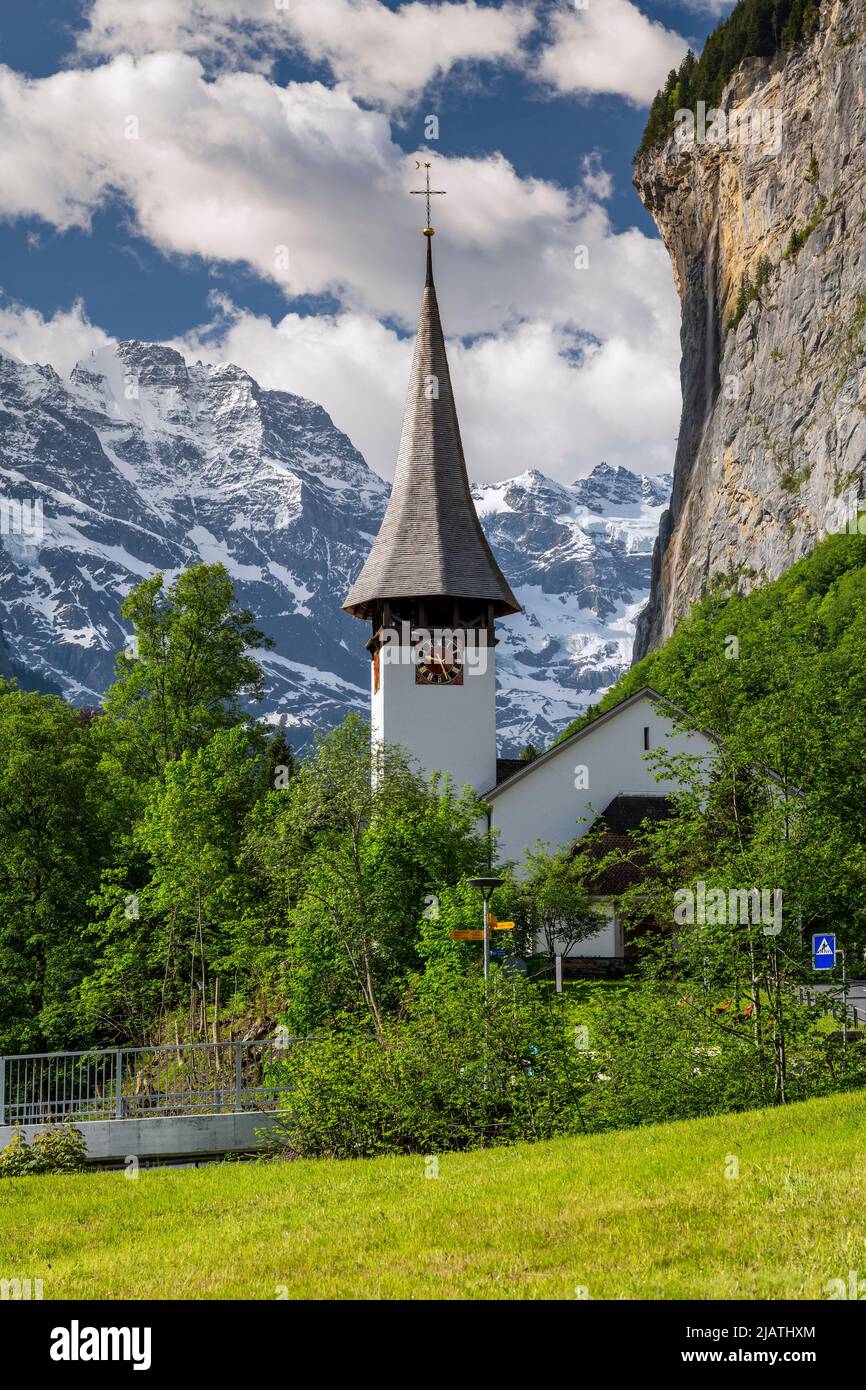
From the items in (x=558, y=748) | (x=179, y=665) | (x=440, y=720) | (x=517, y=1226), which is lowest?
(x=517, y=1226)

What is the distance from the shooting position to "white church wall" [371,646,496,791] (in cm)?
3916

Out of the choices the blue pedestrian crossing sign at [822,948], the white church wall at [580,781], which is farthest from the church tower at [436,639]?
the blue pedestrian crossing sign at [822,948]

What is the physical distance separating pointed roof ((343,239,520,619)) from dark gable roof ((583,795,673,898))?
21.2 feet

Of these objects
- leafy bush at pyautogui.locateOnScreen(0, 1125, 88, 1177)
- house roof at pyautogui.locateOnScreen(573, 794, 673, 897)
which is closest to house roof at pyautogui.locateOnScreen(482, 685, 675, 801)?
house roof at pyautogui.locateOnScreen(573, 794, 673, 897)

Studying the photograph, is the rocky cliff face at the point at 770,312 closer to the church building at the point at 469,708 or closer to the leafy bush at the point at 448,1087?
the church building at the point at 469,708

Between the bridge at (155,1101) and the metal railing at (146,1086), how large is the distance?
0.05ft

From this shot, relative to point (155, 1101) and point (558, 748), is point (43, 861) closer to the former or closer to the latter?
point (558, 748)

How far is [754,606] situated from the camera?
82812 mm

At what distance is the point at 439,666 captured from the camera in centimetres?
3950

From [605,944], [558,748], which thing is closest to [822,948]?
[605,944]

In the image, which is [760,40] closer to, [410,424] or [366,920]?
[410,424]

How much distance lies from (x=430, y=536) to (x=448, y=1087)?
26822mm

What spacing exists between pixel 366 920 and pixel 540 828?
14570mm

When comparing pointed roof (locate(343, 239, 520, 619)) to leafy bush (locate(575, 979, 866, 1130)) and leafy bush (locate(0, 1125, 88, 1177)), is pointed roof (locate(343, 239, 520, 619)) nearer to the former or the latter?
leafy bush (locate(0, 1125, 88, 1177))
